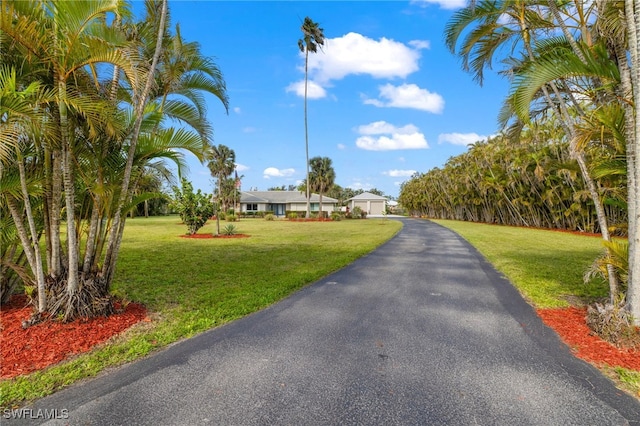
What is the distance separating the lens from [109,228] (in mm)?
4906

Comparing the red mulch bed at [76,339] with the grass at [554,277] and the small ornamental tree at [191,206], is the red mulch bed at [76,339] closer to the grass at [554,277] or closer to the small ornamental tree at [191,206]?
the grass at [554,277]

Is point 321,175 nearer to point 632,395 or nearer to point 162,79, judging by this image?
point 162,79

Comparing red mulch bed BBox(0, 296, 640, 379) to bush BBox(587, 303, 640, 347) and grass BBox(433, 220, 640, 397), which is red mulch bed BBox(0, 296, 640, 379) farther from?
grass BBox(433, 220, 640, 397)

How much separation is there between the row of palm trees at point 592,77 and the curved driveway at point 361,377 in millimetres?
1710

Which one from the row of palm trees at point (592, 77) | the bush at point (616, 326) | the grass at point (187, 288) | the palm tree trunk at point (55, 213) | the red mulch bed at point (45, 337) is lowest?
the grass at point (187, 288)

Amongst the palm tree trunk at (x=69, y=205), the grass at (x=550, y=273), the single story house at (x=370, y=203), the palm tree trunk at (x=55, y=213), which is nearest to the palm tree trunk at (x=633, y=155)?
the grass at (x=550, y=273)

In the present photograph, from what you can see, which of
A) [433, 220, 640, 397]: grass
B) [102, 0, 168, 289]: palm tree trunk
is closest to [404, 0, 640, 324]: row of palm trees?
[433, 220, 640, 397]: grass

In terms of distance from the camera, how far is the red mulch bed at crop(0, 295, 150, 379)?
339 centimetres

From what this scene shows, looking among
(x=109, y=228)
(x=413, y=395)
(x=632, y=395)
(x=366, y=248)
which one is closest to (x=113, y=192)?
(x=109, y=228)

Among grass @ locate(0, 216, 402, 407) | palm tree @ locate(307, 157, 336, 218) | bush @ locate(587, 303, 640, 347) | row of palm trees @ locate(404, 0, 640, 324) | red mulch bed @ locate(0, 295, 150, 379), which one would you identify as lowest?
grass @ locate(0, 216, 402, 407)

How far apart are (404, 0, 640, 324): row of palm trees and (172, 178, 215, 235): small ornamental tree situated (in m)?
15.5

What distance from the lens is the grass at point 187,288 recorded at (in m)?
3.29

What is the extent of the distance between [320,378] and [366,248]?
987cm

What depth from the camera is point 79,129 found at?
4359 millimetres
